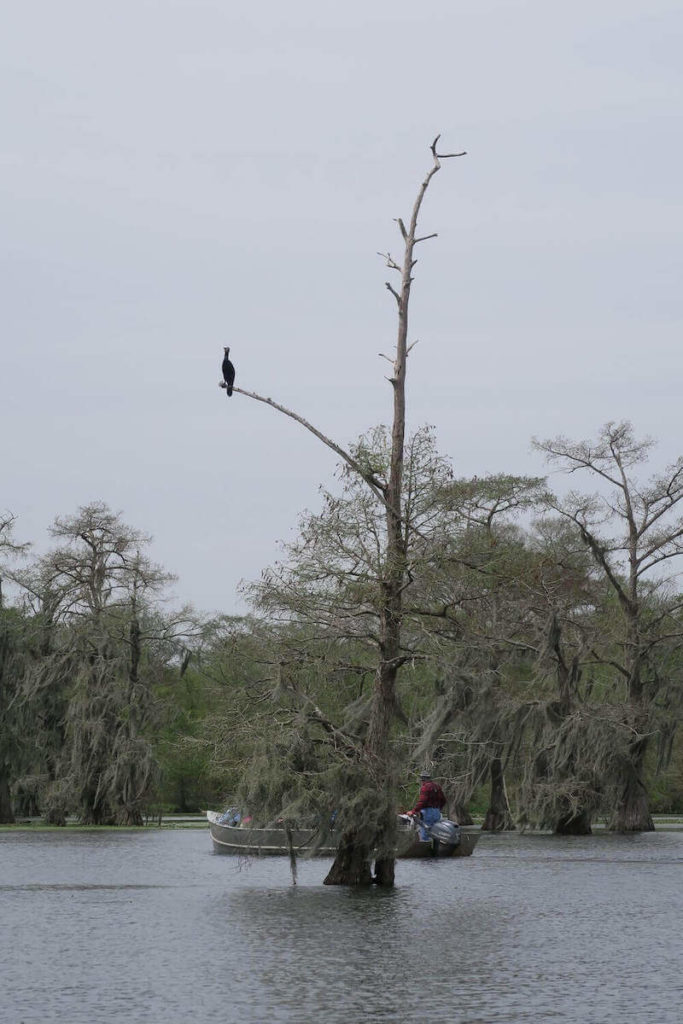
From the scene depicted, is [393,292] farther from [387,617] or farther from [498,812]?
[498,812]

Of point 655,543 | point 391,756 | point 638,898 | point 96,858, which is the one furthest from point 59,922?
point 655,543

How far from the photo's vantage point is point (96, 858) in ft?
127

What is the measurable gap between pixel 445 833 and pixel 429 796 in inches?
53.9

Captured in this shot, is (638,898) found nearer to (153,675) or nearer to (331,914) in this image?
(331,914)

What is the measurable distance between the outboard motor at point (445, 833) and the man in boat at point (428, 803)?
0.14 m

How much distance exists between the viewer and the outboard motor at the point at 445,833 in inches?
1428

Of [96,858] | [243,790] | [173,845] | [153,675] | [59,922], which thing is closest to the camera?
[59,922]

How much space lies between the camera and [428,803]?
117 ft

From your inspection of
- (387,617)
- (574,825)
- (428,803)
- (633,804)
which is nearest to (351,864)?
(387,617)

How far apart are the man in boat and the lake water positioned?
4.93 ft

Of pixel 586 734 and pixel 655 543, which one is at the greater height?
pixel 655 543

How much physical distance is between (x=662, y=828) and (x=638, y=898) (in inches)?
1450

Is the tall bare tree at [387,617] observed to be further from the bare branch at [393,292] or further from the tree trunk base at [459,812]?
the tree trunk base at [459,812]

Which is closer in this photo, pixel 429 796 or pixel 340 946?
pixel 340 946
